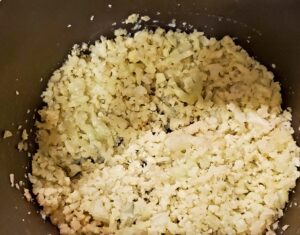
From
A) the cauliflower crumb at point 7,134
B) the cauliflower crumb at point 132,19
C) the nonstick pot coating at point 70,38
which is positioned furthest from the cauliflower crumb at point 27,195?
the cauliflower crumb at point 132,19

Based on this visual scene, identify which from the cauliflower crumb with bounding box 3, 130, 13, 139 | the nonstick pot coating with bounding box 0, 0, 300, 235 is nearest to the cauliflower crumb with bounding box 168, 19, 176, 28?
the nonstick pot coating with bounding box 0, 0, 300, 235

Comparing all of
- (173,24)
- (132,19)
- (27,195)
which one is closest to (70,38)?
(132,19)

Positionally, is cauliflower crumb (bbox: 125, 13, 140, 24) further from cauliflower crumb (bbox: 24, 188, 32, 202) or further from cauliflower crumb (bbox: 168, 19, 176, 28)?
cauliflower crumb (bbox: 24, 188, 32, 202)

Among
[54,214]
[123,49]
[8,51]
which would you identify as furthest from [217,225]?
[8,51]

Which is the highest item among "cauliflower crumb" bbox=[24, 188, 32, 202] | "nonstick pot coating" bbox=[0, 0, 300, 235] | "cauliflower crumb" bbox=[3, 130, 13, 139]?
"nonstick pot coating" bbox=[0, 0, 300, 235]

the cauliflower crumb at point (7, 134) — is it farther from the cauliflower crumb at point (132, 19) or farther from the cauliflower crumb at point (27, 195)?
the cauliflower crumb at point (132, 19)

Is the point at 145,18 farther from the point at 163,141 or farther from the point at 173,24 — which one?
the point at 163,141
